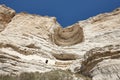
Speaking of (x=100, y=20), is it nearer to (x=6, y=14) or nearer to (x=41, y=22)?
(x=41, y=22)

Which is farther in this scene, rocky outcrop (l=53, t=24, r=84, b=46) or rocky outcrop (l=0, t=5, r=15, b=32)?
rocky outcrop (l=0, t=5, r=15, b=32)

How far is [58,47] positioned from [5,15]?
7.63 meters

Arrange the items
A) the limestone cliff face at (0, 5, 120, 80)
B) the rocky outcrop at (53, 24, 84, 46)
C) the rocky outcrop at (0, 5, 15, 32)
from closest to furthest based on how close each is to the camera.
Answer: the limestone cliff face at (0, 5, 120, 80) < the rocky outcrop at (53, 24, 84, 46) < the rocky outcrop at (0, 5, 15, 32)

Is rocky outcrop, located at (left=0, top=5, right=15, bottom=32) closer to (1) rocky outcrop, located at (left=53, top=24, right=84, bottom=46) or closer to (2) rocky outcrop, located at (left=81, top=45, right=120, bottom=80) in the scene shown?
(1) rocky outcrop, located at (left=53, top=24, right=84, bottom=46)

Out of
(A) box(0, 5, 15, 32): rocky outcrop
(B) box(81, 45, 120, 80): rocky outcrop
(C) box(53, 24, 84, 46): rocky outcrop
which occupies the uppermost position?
(A) box(0, 5, 15, 32): rocky outcrop

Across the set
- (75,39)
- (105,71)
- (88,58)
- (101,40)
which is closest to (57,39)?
(75,39)

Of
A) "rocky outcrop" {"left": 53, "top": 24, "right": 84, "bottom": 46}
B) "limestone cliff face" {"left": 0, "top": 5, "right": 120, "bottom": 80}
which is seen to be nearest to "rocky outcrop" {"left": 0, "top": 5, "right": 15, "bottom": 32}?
"limestone cliff face" {"left": 0, "top": 5, "right": 120, "bottom": 80}

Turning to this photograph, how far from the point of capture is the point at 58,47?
26547 millimetres

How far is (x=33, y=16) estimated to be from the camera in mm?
31047

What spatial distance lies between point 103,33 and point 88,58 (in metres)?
9.83

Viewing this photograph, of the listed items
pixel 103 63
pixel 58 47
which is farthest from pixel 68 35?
pixel 103 63

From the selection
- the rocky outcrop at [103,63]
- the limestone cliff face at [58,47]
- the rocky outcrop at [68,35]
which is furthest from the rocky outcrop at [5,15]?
the rocky outcrop at [103,63]

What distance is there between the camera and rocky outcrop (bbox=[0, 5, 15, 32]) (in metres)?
30.3

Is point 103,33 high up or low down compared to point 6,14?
down
